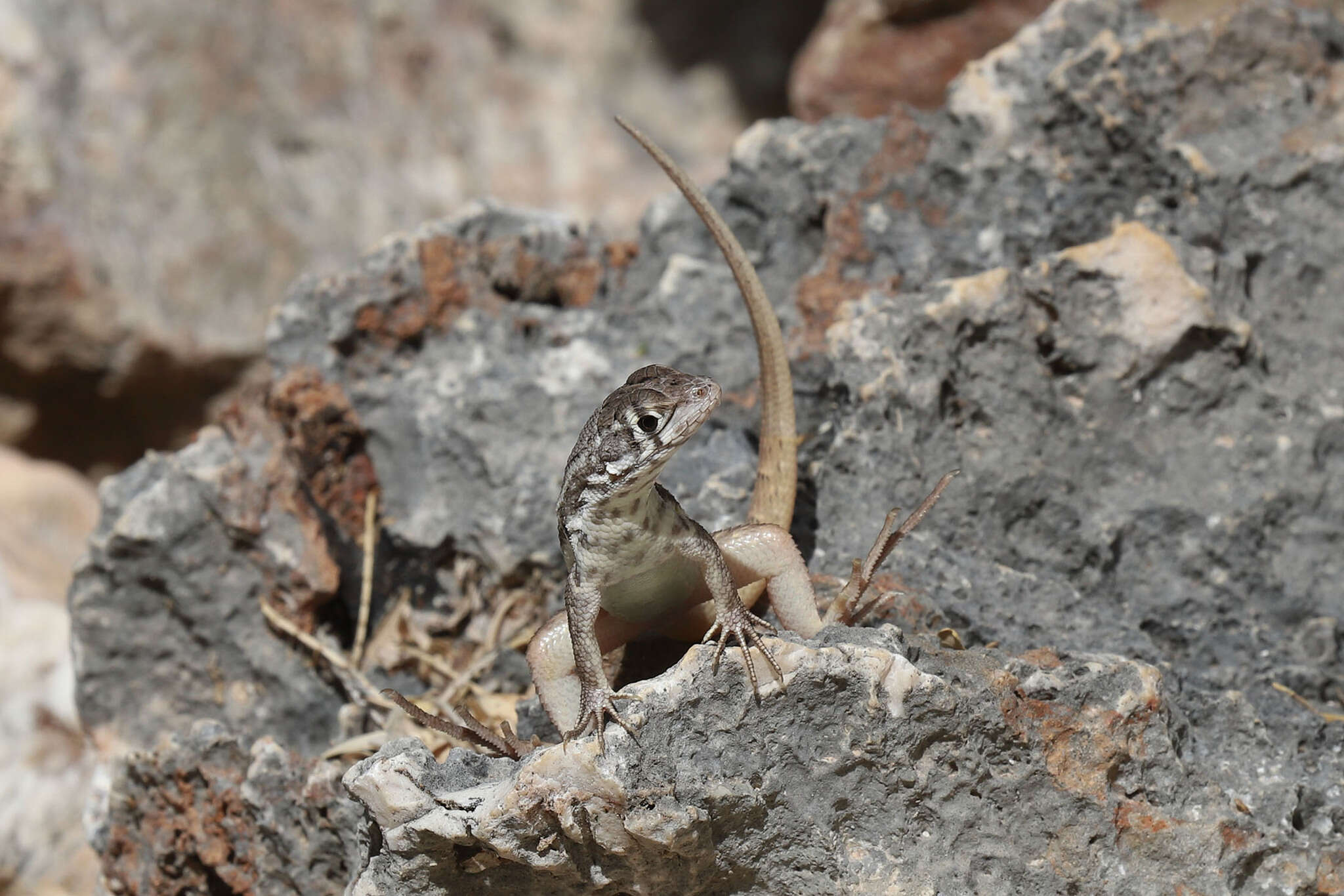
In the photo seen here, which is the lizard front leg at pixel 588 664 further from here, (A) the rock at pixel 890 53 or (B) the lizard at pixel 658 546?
(A) the rock at pixel 890 53

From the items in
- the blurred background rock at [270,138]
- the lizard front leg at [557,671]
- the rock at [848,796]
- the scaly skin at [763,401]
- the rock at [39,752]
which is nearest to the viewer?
the rock at [848,796]

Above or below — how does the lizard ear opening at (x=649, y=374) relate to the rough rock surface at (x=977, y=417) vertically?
above

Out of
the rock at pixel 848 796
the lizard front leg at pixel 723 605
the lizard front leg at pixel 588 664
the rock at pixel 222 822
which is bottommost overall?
the rock at pixel 222 822

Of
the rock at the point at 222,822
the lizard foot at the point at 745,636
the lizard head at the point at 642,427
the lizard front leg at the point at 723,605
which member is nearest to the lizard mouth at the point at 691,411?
the lizard head at the point at 642,427

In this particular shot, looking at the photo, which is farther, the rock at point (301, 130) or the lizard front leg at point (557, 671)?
the rock at point (301, 130)

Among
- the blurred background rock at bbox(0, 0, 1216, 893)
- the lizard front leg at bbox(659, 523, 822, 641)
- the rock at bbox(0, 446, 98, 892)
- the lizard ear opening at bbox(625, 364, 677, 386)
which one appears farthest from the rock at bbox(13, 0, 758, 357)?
the lizard front leg at bbox(659, 523, 822, 641)

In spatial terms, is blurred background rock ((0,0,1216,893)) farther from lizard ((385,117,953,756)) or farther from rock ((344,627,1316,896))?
rock ((344,627,1316,896))

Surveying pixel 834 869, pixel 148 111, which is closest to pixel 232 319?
pixel 148 111

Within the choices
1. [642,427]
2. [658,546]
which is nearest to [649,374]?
[642,427]
